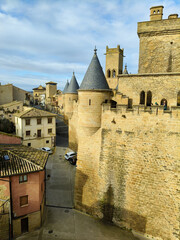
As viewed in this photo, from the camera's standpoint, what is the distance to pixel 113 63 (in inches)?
1406

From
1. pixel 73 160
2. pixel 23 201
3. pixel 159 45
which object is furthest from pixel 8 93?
pixel 159 45

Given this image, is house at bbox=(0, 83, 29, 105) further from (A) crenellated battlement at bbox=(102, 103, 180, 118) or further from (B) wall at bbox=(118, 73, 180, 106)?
(A) crenellated battlement at bbox=(102, 103, 180, 118)

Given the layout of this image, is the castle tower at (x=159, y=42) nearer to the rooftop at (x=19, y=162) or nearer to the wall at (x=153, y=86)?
the wall at (x=153, y=86)

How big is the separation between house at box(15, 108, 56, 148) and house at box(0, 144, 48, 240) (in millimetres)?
13952

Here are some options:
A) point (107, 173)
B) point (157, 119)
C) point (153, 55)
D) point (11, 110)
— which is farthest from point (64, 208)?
point (11, 110)

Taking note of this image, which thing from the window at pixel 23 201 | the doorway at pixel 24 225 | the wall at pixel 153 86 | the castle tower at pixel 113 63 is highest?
the castle tower at pixel 113 63

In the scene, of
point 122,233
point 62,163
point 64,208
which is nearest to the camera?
point 122,233

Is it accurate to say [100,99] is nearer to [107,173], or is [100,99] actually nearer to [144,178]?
[107,173]

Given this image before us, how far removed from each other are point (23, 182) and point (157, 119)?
10.4 metres

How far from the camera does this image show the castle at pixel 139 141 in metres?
11.7

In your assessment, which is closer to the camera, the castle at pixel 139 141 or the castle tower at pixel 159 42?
the castle at pixel 139 141

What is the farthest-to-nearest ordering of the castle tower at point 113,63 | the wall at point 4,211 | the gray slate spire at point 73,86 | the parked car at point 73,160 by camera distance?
the castle tower at point 113,63 < the gray slate spire at point 73,86 < the parked car at point 73,160 < the wall at point 4,211

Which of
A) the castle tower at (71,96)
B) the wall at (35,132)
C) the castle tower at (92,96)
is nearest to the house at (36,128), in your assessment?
the wall at (35,132)

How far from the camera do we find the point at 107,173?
44.8ft
